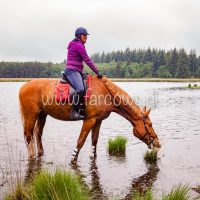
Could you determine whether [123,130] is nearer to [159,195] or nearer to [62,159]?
[62,159]

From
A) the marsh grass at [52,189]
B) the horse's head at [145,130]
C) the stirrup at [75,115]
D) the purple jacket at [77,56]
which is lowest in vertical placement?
the marsh grass at [52,189]

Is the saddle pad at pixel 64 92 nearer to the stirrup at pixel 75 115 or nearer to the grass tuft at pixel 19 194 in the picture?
the stirrup at pixel 75 115

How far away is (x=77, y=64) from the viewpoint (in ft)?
29.8

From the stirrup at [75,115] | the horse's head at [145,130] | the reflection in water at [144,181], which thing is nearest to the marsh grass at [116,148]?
the horse's head at [145,130]

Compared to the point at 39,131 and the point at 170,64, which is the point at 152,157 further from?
the point at 170,64

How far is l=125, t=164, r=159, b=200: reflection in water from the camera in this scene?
6.85m

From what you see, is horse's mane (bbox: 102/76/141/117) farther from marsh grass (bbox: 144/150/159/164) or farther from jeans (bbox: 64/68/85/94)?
marsh grass (bbox: 144/150/159/164)

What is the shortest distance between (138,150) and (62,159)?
274 centimetres

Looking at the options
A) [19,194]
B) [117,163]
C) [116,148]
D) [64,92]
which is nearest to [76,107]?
[64,92]

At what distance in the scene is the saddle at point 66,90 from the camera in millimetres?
9016

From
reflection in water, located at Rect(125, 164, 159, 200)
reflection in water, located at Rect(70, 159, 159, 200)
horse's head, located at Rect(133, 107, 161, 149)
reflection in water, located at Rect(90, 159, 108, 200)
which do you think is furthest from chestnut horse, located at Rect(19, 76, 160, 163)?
reflection in water, located at Rect(125, 164, 159, 200)

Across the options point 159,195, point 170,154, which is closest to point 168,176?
point 159,195

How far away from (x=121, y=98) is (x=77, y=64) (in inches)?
59.7

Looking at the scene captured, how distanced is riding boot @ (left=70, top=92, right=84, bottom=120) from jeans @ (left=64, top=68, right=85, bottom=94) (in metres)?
0.13
